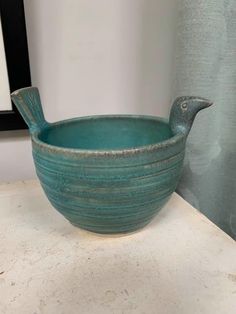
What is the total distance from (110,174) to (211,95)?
0.84 feet

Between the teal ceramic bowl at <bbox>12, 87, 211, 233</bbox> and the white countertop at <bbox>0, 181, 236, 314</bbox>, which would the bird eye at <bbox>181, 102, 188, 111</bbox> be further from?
the white countertop at <bbox>0, 181, 236, 314</bbox>

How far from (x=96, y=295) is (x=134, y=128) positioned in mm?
253

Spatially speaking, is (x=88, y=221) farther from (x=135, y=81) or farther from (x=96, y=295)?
(x=135, y=81)

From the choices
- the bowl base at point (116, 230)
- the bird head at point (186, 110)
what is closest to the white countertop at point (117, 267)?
the bowl base at point (116, 230)

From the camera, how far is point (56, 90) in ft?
1.98

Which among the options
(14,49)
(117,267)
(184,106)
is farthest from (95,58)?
(117,267)

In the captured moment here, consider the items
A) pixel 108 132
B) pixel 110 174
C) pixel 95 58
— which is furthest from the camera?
pixel 95 58

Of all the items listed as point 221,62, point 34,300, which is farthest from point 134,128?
point 34,300

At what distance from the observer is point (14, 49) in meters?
0.53

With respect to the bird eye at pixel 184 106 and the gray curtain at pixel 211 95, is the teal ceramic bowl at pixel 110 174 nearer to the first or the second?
the bird eye at pixel 184 106

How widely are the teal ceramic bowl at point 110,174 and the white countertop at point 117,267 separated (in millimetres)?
34

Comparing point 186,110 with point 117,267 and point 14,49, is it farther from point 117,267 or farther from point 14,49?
point 14,49

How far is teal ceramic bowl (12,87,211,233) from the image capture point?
329mm

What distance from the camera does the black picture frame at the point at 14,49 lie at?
1.66 ft
